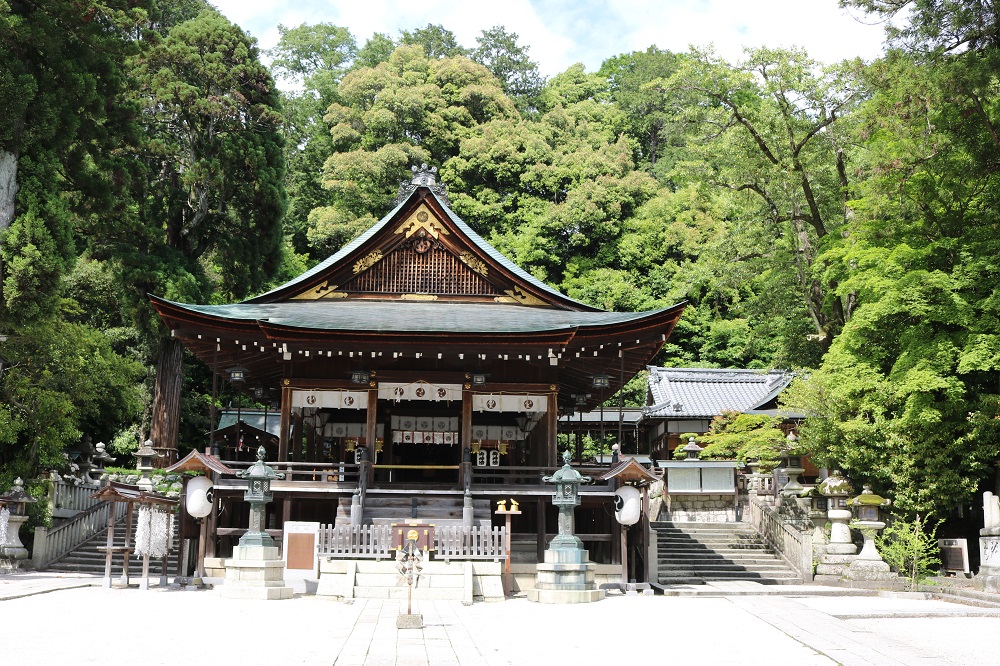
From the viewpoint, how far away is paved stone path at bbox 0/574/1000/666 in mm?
9477

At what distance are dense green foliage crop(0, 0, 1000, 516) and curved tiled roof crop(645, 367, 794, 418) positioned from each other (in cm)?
378

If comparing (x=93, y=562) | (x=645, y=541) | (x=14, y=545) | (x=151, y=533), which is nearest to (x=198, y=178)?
(x=93, y=562)

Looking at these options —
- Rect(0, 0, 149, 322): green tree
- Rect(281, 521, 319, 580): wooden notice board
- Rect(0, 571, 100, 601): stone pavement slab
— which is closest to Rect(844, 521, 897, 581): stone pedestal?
Rect(281, 521, 319, 580): wooden notice board

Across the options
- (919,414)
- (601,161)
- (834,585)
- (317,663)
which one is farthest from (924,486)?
(601,161)

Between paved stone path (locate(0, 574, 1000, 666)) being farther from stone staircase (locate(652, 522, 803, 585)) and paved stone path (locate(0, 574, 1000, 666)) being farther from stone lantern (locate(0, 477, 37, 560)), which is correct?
stone staircase (locate(652, 522, 803, 585))

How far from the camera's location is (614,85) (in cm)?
6738

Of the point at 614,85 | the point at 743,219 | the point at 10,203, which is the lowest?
the point at 10,203

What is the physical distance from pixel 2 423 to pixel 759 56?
23.7m

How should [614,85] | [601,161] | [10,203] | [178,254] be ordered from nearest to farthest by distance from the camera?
[10,203], [178,254], [601,161], [614,85]

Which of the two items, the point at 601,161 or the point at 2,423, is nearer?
the point at 2,423

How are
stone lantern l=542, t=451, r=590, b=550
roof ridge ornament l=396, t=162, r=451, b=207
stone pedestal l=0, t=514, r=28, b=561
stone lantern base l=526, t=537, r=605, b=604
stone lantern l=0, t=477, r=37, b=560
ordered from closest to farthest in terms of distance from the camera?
stone lantern base l=526, t=537, r=605, b=604
stone lantern l=542, t=451, r=590, b=550
stone lantern l=0, t=477, r=37, b=560
stone pedestal l=0, t=514, r=28, b=561
roof ridge ornament l=396, t=162, r=451, b=207

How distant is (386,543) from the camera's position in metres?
17.1

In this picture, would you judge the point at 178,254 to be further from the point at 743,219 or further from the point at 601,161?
the point at 601,161

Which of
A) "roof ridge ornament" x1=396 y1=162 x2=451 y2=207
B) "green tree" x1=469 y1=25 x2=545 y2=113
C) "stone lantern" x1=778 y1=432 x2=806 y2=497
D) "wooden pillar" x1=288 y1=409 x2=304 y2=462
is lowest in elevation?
"stone lantern" x1=778 y1=432 x2=806 y2=497
